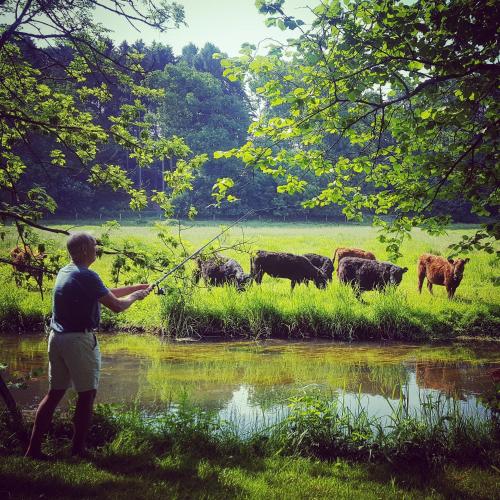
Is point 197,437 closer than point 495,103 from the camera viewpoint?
Yes

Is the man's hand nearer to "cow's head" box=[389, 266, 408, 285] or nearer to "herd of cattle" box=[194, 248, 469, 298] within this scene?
"herd of cattle" box=[194, 248, 469, 298]

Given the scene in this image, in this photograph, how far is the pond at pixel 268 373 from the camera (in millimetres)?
6336

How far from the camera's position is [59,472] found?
3561 mm

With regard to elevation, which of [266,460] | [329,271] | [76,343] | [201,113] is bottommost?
[266,460]

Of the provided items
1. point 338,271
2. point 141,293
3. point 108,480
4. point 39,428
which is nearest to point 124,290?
point 141,293

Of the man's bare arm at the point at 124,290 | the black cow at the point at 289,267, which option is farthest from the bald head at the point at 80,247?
the black cow at the point at 289,267

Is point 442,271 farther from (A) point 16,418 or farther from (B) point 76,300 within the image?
(A) point 16,418

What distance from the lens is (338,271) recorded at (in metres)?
14.4

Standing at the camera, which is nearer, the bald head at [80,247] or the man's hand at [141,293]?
the bald head at [80,247]

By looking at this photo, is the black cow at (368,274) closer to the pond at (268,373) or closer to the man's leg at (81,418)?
the pond at (268,373)

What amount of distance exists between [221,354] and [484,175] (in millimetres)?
6248

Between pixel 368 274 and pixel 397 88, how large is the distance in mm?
8811

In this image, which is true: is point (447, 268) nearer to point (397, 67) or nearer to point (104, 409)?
point (397, 67)

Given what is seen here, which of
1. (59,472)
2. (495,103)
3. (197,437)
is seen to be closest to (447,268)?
(495,103)
